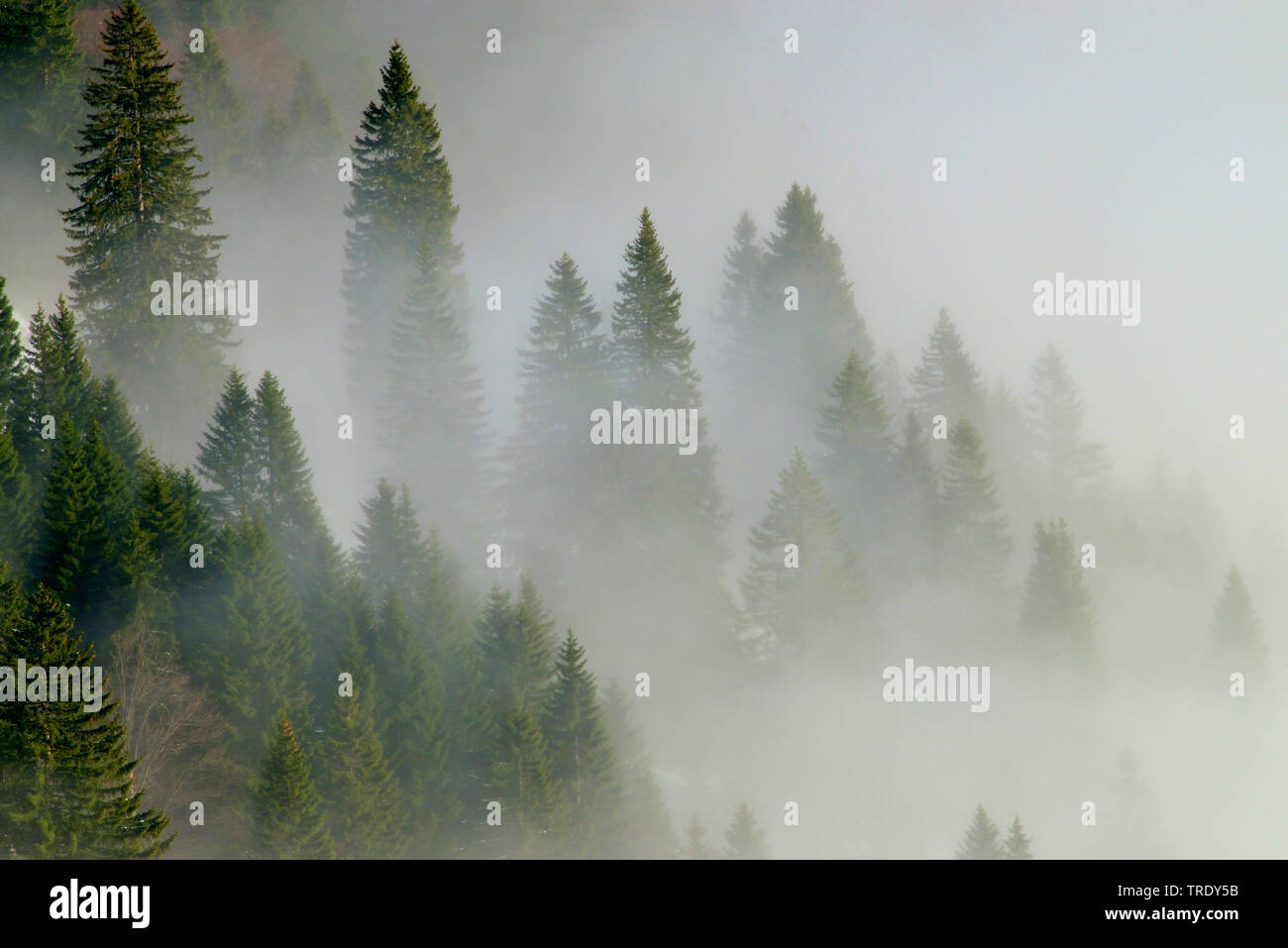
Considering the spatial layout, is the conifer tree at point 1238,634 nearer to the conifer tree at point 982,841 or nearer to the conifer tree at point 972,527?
the conifer tree at point 972,527

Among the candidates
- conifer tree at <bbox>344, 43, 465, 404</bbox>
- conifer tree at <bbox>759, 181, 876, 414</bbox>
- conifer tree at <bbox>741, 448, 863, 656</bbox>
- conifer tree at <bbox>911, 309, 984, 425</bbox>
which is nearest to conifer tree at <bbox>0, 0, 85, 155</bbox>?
conifer tree at <bbox>344, 43, 465, 404</bbox>

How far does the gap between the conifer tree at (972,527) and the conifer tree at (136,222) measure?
40.6 metres

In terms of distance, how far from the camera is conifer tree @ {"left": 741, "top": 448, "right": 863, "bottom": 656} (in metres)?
59.2

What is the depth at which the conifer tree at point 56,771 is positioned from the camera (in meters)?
28.0

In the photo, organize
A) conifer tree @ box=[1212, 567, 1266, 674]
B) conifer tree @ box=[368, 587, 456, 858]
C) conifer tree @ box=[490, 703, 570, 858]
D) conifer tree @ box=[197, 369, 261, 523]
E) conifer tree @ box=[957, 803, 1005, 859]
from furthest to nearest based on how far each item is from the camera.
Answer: conifer tree @ box=[1212, 567, 1266, 674] < conifer tree @ box=[957, 803, 1005, 859] < conifer tree @ box=[197, 369, 261, 523] < conifer tree @ box=[490, 703, 570, 858] < conifer tree @ box=[368, 587, 456, 858]

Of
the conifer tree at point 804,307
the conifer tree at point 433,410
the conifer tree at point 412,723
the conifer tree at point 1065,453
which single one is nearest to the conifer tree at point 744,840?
the conifer tree at point 412,723

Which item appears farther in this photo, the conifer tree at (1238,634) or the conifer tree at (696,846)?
the conifer tree at (1238,634)

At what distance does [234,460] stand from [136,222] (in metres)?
12.0

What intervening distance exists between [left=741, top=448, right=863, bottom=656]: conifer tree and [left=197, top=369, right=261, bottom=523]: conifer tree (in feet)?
85.4

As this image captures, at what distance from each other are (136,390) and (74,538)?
15.1m

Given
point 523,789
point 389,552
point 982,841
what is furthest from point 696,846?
point 389,552

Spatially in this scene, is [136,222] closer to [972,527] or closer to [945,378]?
[972,527]
